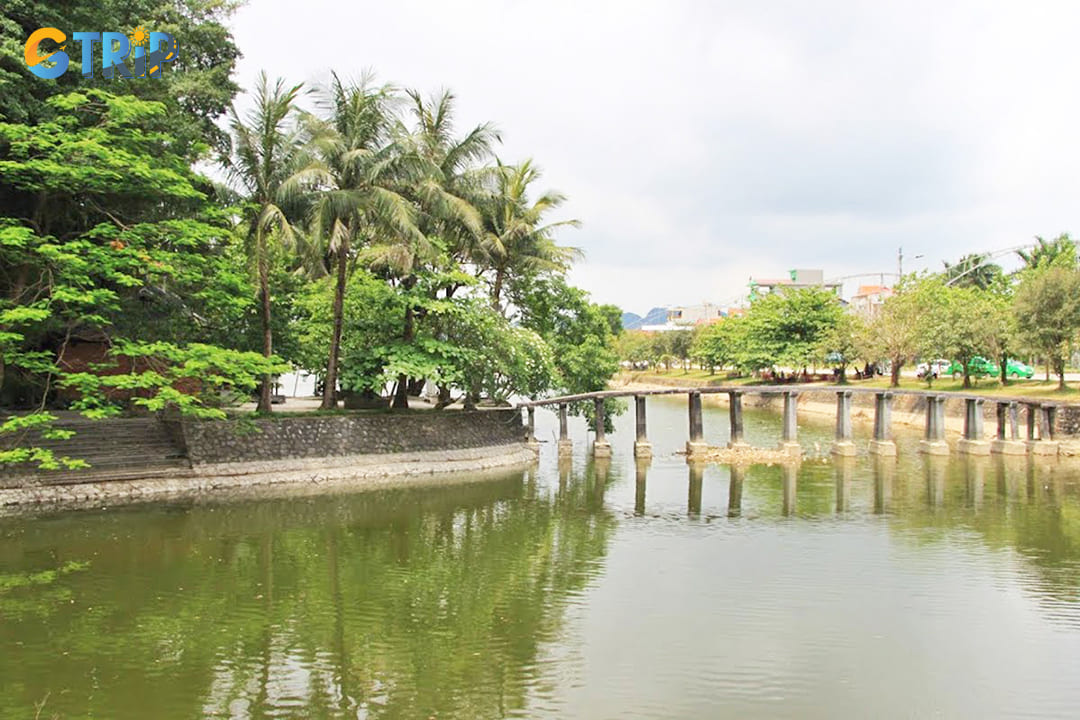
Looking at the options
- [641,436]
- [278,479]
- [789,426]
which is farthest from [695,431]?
[278,479]

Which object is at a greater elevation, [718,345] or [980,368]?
[718,345]

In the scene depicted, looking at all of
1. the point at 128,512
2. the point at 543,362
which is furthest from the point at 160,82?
the point at 543,362

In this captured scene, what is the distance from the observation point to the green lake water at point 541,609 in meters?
8.97

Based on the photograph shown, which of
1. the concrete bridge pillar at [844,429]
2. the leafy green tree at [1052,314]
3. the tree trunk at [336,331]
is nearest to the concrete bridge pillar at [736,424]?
the concrete bridge pillar at [844,429]

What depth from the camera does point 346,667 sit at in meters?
9.74

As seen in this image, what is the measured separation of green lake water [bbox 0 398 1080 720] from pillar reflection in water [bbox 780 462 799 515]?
1.28ft

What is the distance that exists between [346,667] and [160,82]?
19322mm

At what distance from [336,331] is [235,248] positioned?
4996 mm

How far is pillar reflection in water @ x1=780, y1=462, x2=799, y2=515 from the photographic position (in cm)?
2098

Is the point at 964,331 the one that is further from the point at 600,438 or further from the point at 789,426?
the point at 600,438

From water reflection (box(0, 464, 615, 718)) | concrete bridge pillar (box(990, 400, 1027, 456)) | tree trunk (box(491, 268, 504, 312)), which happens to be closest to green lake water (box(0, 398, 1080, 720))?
water reflection (box(0, 464, 615, 718))

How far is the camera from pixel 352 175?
24.1 m

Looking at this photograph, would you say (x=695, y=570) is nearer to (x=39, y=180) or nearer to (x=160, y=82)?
(x=39, y=180)

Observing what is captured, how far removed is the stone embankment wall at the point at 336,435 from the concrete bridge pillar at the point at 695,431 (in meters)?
7.75
